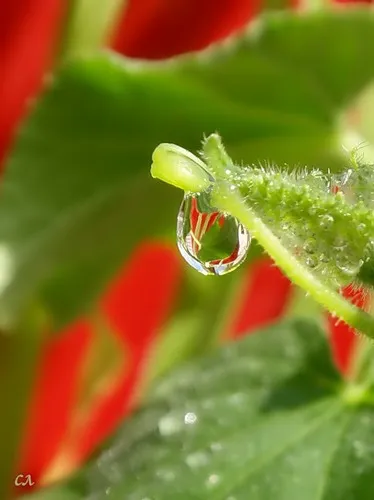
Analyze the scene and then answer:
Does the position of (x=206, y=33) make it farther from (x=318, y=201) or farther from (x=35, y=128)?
(x=318, y=201)

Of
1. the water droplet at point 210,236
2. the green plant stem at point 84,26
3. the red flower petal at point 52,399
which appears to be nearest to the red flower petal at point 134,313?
the red flower petal at point 52,399

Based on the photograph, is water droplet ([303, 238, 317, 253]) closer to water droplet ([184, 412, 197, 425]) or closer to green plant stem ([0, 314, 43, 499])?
water droplet ([184, 412, 197, 425])

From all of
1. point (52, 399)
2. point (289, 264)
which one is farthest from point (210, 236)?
point (52, 399)

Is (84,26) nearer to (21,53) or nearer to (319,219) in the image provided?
(21,53)

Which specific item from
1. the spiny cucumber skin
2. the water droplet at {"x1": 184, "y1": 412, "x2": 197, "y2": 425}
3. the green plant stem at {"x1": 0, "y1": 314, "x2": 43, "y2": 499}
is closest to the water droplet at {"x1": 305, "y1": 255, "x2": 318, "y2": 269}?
the spiny cucumber skin

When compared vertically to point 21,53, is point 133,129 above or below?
below

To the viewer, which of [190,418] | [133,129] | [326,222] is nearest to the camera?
[326,222]

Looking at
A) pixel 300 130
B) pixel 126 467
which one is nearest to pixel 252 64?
pixel 300 130
